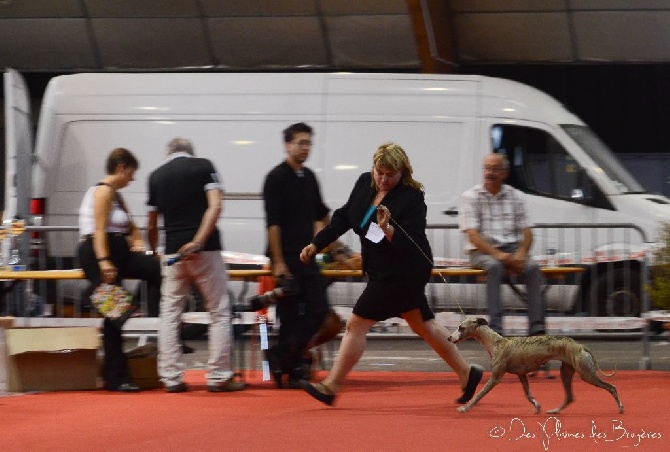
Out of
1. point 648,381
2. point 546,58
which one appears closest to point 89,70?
point 546,58

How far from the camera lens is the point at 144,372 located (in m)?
10.0

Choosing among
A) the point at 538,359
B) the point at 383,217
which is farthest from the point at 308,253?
the point at 538,359

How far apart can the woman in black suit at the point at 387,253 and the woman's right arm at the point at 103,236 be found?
181 cm

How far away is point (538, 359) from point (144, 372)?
3.24 m

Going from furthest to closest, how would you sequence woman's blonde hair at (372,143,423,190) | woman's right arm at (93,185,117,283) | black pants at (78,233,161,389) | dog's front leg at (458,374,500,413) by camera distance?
black pants at (78,233,161,389) < woman's right arm at (93,185,117,283) < woman's blonde hair at (372,143,423,190) < dog's front leg at (458,374,500,413)

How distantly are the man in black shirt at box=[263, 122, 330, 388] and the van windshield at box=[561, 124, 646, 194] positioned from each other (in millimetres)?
5150

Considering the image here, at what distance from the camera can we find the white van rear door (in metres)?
14.1

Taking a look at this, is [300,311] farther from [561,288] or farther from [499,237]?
[561,288]

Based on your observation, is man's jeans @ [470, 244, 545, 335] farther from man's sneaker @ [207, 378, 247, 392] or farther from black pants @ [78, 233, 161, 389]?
black pants @ [78, 233, 161, 389]

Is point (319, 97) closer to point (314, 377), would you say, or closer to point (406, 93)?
point (406, 93)

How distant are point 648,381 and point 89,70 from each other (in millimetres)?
13590

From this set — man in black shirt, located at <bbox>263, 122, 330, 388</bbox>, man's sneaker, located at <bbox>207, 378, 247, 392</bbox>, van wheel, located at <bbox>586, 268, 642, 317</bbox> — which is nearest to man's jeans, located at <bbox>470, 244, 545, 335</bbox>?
van wheel, located at <bbox>586, 268, 642, 317</bbox>

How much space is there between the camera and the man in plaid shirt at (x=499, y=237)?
10.7 m

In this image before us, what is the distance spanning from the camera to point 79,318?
12398 millimetres
